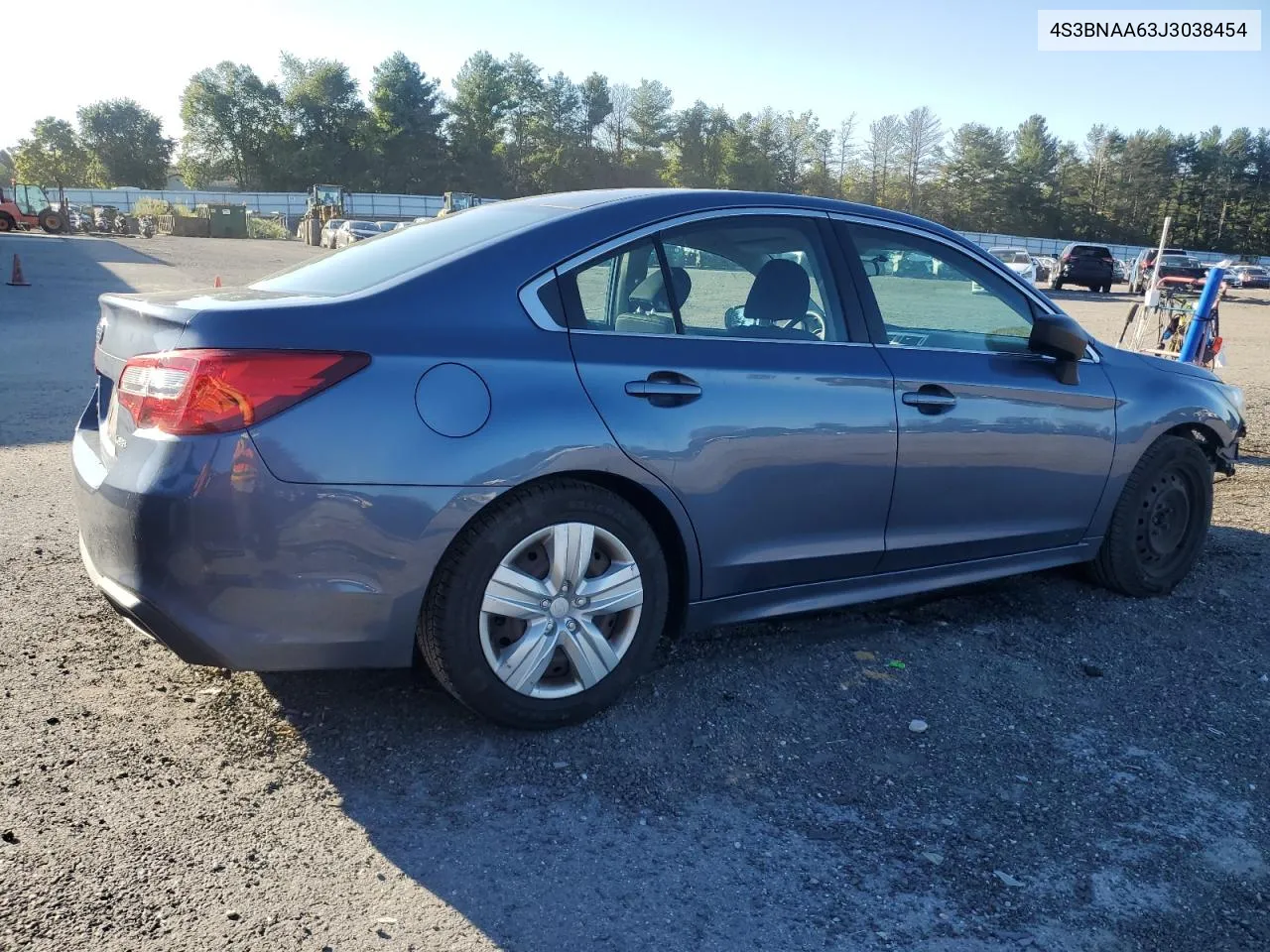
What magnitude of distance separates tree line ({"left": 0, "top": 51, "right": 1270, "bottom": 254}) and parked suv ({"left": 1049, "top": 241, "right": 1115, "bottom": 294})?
52.7 meters

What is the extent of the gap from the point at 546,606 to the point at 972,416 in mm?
1820

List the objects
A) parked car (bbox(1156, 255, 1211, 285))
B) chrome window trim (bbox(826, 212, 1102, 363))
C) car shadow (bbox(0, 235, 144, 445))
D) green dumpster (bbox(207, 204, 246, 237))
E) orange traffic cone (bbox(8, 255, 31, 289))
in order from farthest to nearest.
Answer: green dumpster (bbox(207, 204, 246, 237))
parked car (bbox(1156, 255, 1211, 285))
orange traffic cone (bbox(8, 255, 31, 289))
car shadow (bbox(0, 235, 144, 445))
chrome window trim (bbox(826, 212, 1102, 363))

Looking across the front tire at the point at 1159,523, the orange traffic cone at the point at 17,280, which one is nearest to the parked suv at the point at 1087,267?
the orange traffic cone at the point at 17,280

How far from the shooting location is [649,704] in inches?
136

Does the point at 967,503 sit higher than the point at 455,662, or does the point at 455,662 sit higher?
the point at 967,503

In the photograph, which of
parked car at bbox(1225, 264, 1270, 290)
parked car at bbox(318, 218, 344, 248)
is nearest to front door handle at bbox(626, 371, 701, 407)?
parked car at bbox(318, 218, 344, 248)

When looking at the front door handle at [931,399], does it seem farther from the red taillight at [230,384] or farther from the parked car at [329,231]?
the parked car at [329,231]

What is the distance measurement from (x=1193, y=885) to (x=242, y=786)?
2.48 metres

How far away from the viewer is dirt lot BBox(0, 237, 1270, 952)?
7.82ft

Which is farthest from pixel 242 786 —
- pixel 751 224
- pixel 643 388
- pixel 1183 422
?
pixel 1183 422

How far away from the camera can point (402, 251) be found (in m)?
3.48

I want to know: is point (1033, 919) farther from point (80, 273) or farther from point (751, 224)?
point (80, 273)

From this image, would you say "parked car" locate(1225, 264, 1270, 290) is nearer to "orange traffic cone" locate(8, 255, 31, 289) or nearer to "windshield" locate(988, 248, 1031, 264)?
"windshield" locate(988, 248, 1031, 264)

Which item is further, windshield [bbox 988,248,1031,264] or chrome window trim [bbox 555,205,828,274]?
windshield [bbox 988,248,1031,264]
